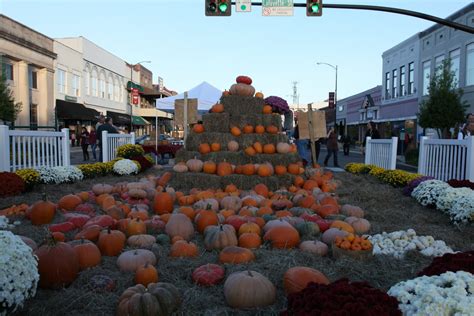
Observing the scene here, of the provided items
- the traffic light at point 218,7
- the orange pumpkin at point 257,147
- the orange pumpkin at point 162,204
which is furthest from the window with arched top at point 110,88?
the orange pumpkin at point 162,204

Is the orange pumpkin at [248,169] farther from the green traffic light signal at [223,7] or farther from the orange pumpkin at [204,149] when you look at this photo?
the green traffic light signal at [223,7]

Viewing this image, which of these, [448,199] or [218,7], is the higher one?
[218,7]

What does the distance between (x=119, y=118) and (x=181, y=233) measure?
39617 mm

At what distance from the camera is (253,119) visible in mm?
8758

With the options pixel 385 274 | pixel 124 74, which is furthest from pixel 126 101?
pixel 385 274

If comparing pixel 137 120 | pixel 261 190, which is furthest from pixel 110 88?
pixel 261 190

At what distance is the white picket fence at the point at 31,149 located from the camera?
25.6 ft

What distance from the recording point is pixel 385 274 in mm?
3158

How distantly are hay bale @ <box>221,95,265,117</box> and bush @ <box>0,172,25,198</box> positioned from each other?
13.9 feet

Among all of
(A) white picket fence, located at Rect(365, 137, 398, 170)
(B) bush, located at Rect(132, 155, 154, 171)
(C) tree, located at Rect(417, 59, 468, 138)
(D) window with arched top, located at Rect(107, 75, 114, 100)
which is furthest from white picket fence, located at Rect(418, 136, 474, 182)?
(D) window with arched top, located at Rect(107, 75, 114, 100)

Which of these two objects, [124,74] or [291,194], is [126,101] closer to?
[124,74]

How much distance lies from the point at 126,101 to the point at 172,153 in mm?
33167

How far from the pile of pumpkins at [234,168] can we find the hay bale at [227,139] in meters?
0.60

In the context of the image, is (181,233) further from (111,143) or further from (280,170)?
(111,143)
